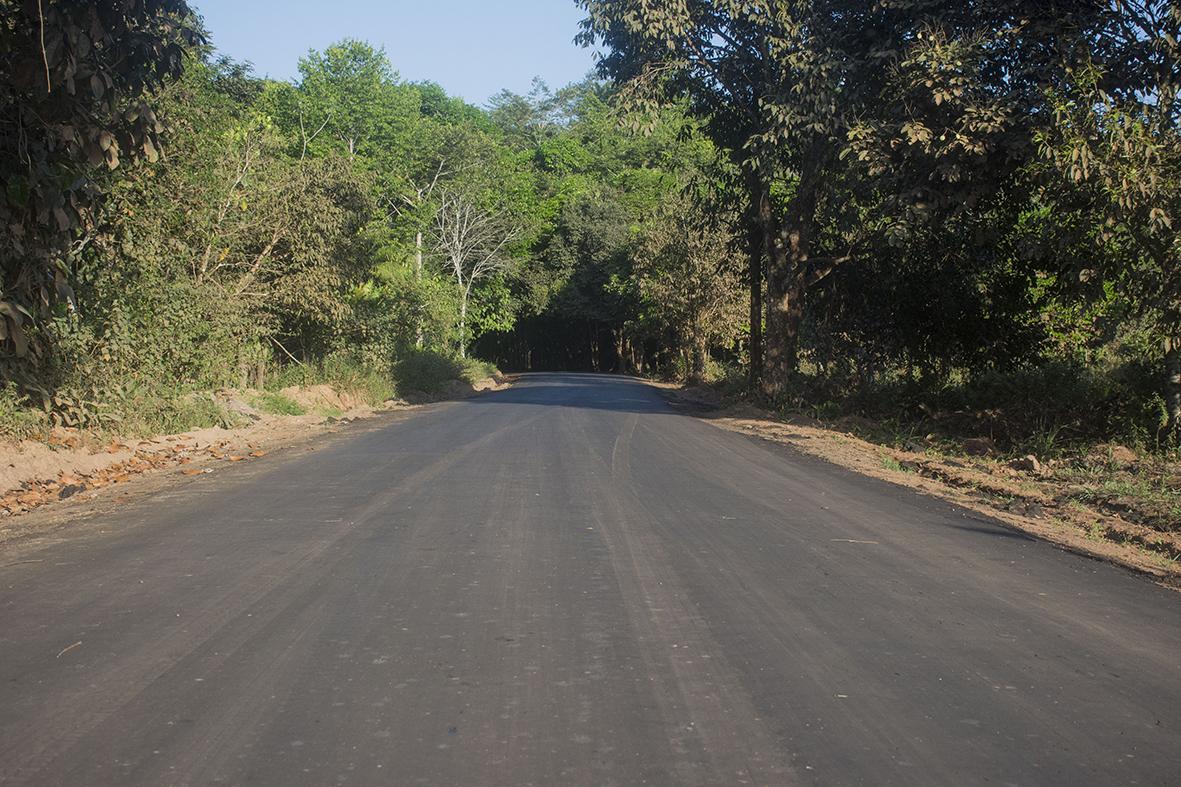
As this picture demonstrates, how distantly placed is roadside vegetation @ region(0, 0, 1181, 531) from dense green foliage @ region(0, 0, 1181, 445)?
0.18 ft

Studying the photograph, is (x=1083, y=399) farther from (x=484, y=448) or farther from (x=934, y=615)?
(x=934, y=615)

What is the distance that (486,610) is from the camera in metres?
5.91

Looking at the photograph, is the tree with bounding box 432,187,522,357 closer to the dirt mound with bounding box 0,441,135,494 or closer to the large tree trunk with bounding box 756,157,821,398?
the large tree trunk with bounding box 756,157,821,398

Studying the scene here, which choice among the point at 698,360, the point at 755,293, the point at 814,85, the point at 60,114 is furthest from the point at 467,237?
the point at 60,114

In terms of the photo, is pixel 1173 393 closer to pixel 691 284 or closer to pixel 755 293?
pixel 755 293

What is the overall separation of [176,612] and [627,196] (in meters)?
69.3

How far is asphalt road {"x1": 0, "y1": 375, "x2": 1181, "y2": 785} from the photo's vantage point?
3.92 meters

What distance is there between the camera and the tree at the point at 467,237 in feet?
165

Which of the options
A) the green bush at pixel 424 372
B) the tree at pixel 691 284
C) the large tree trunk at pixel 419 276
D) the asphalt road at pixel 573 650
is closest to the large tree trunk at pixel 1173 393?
the asphalt road at pixel 573 650

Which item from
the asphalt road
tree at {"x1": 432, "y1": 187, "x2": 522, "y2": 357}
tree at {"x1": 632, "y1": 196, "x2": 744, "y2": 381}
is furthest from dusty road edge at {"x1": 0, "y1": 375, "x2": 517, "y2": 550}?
tree at {"x1": 432, "y1": 187, "x2": 522, "y2": 357}

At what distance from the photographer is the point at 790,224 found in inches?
925

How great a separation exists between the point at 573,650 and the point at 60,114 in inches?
318

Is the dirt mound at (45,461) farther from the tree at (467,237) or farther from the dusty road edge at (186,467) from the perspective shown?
the tree at (467,237)

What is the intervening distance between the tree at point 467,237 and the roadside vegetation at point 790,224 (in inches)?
631
